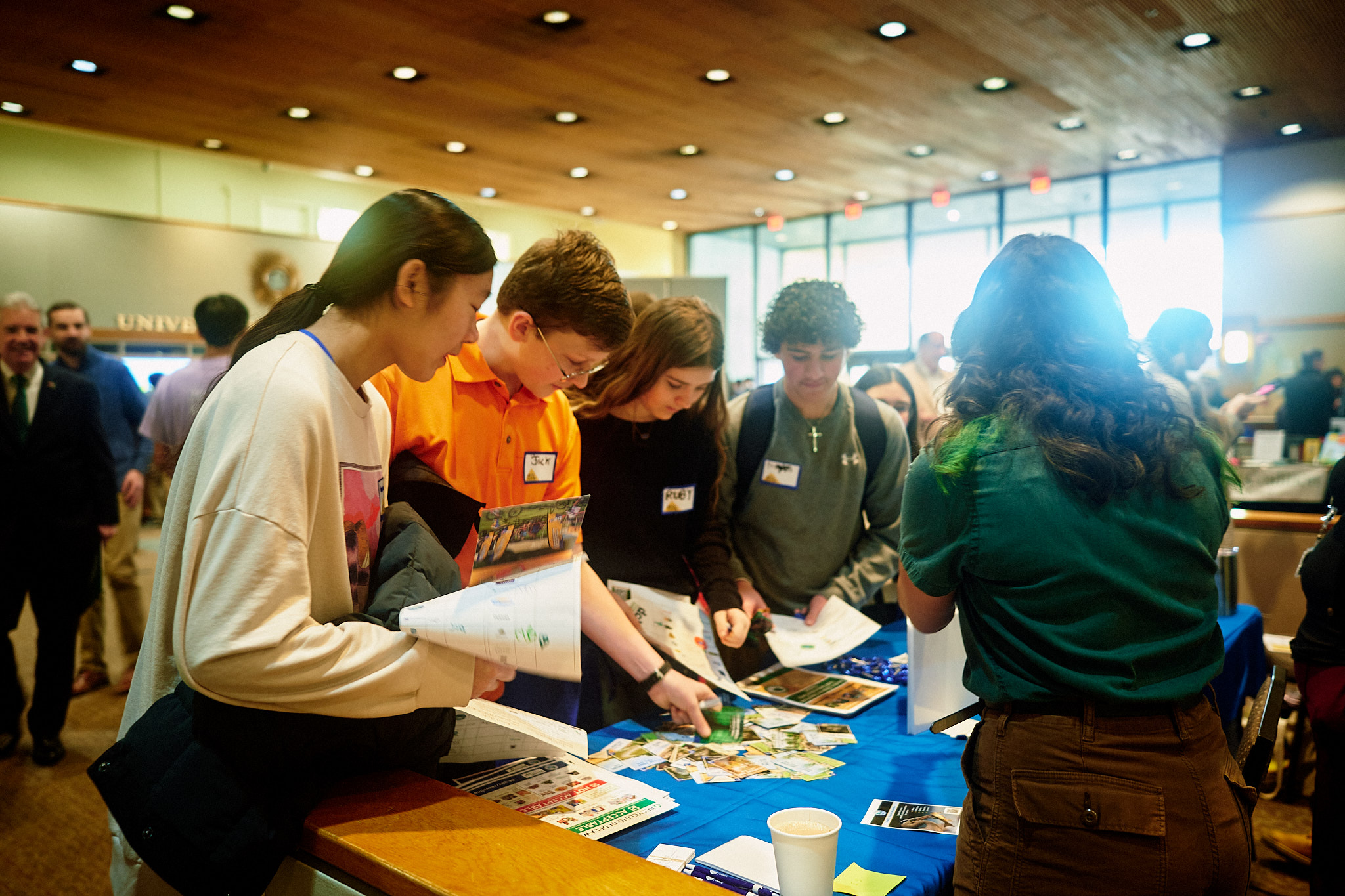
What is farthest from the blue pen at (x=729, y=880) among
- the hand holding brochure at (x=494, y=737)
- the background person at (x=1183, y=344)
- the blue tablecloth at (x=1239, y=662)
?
the background person at (x=1183, y=344)

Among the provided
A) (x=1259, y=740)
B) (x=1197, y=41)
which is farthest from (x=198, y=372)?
(x=1197, y=41)

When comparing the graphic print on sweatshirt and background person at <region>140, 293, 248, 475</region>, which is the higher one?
background person at <region>140, 293, 248, 475</region>

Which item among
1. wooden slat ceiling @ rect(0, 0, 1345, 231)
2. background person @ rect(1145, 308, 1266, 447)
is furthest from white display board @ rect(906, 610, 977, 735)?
wooden slat ceiling @ rect(0, 0, 1345, 231)

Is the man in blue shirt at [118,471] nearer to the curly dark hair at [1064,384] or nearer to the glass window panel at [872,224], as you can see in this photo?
the curly dark hair at [1064,384]

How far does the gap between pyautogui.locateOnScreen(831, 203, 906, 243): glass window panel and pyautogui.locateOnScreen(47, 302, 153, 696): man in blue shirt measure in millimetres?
8137

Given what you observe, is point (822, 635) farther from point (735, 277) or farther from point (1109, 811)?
point (735, 277)

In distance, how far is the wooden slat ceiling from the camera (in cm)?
478

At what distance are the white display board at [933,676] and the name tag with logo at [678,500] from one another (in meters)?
0.66

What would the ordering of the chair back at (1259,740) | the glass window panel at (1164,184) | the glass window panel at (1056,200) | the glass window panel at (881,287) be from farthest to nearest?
the glass window panel at (881,287) < the glass window panel at (1056,200) < the glass window panel at (1164,184) < the chair back at (1259,740)

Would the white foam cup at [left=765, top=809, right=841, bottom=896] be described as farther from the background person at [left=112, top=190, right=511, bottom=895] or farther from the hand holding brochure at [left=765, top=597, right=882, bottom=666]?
the hand holding brochure at [left=765, top=597, right=882, bottom=666]

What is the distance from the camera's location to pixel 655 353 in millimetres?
1974

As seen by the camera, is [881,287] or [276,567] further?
[881,287]

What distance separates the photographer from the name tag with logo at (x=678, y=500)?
2107 millimetres

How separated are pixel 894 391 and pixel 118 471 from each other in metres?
4.06
